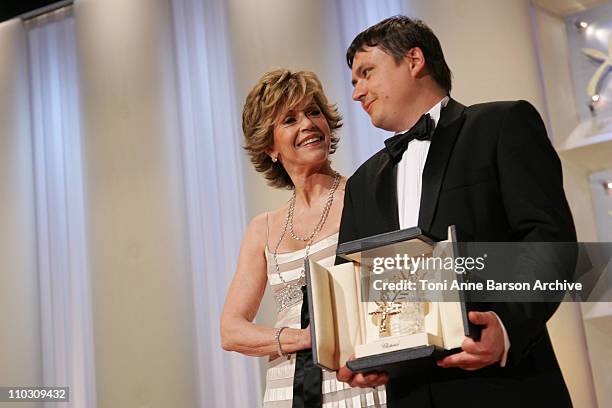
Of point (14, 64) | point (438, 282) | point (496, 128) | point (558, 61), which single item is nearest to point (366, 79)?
point (496, 128)

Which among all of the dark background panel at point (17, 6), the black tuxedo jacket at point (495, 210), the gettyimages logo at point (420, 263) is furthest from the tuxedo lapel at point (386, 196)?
the dark background panel at point (17, 6)

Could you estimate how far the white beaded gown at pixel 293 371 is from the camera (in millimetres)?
2273

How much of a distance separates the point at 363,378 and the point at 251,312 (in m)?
0.96

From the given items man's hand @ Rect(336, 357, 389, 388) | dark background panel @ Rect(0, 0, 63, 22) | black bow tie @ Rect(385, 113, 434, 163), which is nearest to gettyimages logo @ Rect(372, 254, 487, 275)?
man's hand @ Rect(336, 357, 389, 388)

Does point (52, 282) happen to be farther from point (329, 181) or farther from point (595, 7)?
point (595, 7)

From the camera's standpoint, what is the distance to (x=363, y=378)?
1.56 metres

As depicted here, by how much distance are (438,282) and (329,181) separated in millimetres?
1059

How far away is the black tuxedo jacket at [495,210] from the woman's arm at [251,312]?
59 cm

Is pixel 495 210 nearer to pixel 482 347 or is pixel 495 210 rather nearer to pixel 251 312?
pixel 482 347

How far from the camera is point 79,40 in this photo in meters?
3.81

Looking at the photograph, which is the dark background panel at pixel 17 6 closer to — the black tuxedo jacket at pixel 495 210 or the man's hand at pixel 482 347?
the black tuxedo jacket at pixel 495 210

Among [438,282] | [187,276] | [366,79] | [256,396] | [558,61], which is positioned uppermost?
[558,61]

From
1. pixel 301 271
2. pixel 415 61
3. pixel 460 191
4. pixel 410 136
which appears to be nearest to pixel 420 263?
pixel 460 191

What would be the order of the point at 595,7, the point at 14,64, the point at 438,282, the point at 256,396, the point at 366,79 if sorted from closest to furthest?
the point at 438,282 → the point at 366,79 → the point at 595,7 → the point at 256,396 → the point at 14,64
